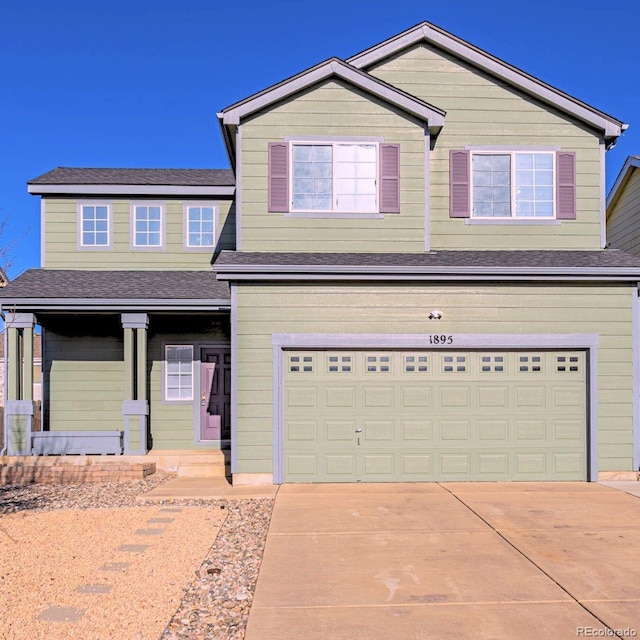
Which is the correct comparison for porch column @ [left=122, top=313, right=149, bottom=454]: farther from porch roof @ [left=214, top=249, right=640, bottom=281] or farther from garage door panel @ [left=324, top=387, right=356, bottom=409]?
garage door panel @ [left=324, top=387, right=356, bottom=409]

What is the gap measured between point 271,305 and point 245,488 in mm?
2953

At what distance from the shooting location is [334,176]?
32.2 feet

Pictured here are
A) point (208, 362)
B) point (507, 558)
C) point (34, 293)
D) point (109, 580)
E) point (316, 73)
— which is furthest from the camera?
point (208, 362)

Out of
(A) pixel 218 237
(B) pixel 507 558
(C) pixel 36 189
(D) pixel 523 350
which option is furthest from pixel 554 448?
(C) pixel 36 189

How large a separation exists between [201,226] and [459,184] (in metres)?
5.96

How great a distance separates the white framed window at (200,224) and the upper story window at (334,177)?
12.2 feet

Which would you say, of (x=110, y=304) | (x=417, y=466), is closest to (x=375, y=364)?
(x=417, y=466)

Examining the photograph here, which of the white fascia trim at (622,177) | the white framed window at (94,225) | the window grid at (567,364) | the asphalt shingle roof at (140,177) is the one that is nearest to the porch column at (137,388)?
the white framed window at (94,225)

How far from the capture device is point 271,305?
30.5 ft

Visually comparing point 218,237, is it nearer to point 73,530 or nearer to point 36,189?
point 36,189

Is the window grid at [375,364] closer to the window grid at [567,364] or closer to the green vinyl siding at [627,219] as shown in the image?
the window grid at [567,364]

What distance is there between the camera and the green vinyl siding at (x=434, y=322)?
9.17 m

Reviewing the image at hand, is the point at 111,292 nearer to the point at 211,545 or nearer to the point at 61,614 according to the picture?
the point at 211,545

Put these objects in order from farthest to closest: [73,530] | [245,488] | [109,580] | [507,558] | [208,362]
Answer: [208,362] → [245,488] → [73,530] → [507,558] → [109,580]
